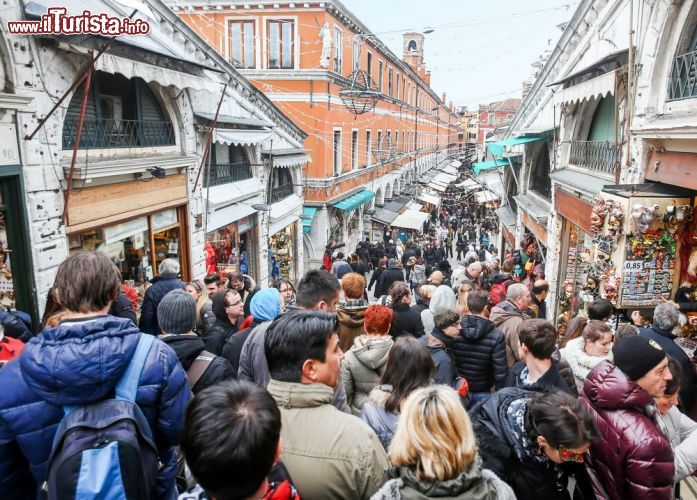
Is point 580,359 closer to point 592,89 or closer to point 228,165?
point 592,89

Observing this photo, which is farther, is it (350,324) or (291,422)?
(350,324)

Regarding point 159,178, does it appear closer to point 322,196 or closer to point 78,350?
point 78,350

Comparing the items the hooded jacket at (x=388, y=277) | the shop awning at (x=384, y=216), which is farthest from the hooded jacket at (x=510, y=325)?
the shop awning at (x=384, y=216)

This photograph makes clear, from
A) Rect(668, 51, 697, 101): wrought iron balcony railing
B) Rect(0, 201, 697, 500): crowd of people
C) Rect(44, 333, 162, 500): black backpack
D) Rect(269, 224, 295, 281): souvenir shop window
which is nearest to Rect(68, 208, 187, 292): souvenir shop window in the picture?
Rect(0, 201, 697, 500): crowd of people

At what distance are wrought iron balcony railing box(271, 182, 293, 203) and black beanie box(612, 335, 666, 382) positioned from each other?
12458 mm

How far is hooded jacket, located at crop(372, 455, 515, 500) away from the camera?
6.55ft

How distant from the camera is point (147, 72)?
22.1 feet

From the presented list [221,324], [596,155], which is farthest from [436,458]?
[596,155]

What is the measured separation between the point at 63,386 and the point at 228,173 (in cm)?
1008

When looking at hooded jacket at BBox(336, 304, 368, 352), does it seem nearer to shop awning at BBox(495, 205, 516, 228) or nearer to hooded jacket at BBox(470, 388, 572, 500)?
hooded jacket at BBox(470, 388, 572, 500)

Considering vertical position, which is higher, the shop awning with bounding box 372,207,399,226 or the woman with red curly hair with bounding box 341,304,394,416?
the woman with red curly hair with bounding box 341,304,394,416

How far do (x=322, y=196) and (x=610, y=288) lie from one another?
14.9 m

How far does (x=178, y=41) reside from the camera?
9.15 metres

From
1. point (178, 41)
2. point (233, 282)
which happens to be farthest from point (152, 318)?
point (178, 41)
